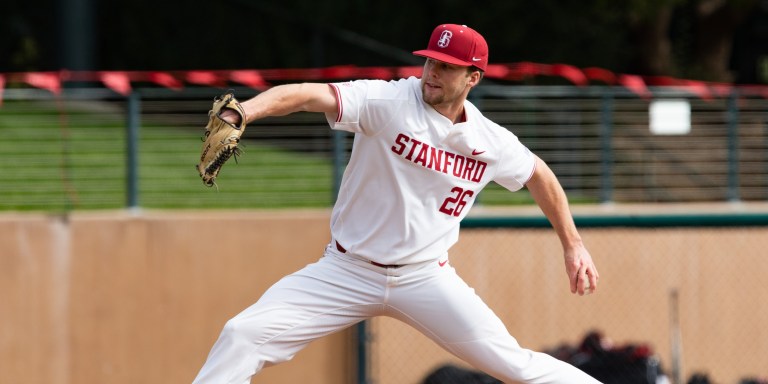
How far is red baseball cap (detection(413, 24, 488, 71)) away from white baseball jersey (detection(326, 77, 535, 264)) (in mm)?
230

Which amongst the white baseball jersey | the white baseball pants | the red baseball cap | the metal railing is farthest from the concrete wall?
the red baseball cap

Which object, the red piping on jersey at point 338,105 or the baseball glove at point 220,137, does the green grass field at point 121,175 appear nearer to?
the red piping on jersey at point 338,105

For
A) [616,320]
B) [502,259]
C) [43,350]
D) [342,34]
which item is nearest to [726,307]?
[616,320]

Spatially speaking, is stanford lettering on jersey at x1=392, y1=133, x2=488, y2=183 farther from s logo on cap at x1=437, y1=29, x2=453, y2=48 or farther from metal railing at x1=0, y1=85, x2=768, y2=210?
metal railing at x1=0, y1=85, x2=768, y2=210

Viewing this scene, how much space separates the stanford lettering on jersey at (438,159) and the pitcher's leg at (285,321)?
619 millimetres

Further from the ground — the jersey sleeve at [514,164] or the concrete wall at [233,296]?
the jersey sleeve at [514,164]

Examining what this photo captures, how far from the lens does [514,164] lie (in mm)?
6113

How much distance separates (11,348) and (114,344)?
0.78 metres

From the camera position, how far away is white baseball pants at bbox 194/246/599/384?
5.82 meters

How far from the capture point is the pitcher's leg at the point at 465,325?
19.5ft

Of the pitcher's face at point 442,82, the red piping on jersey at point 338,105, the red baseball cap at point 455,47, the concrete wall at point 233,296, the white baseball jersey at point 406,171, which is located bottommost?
the concrete wall at point 233,296

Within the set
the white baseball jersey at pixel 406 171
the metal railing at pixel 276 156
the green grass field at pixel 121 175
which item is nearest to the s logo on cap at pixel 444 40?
the white baseball jersey at pixel 406 171

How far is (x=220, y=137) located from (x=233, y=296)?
5417mm

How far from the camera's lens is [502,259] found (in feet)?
34.8
